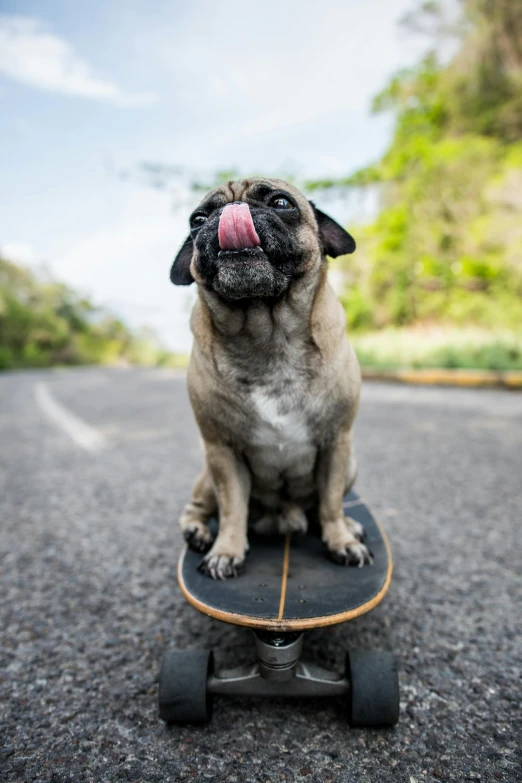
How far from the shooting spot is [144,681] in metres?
1.75

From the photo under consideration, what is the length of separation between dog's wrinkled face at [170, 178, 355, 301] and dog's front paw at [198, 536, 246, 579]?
92 cm

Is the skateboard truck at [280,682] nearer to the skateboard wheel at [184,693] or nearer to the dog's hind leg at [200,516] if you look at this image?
the skateboard wheel at [184,693]

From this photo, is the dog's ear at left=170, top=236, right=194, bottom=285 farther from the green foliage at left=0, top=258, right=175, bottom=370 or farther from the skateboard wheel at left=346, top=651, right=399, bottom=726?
the green foliage at left=0, top=258, right=175, bottom=370

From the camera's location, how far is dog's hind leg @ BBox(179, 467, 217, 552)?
208cm

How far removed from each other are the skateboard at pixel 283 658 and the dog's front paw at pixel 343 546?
0.37ft

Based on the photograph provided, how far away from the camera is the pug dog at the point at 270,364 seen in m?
1.75

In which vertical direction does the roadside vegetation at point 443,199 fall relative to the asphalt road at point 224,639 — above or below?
above

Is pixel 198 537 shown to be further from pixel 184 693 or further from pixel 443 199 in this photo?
pixel 443 199

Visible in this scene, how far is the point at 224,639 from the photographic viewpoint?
1958mm

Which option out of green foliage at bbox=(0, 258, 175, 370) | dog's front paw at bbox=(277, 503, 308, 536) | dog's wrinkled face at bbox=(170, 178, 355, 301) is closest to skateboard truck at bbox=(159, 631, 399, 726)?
dog's front paw at bbox=(277, 503, 308, 536)

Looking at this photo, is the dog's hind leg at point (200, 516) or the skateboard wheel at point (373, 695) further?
the dog's hind leg at point (200, 516)

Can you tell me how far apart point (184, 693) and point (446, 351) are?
34.4 ft

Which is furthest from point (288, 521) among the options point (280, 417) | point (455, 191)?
point (455, 191)

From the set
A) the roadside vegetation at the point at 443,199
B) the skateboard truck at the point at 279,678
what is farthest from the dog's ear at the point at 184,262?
the roadside vegetation at the point at 443,199
